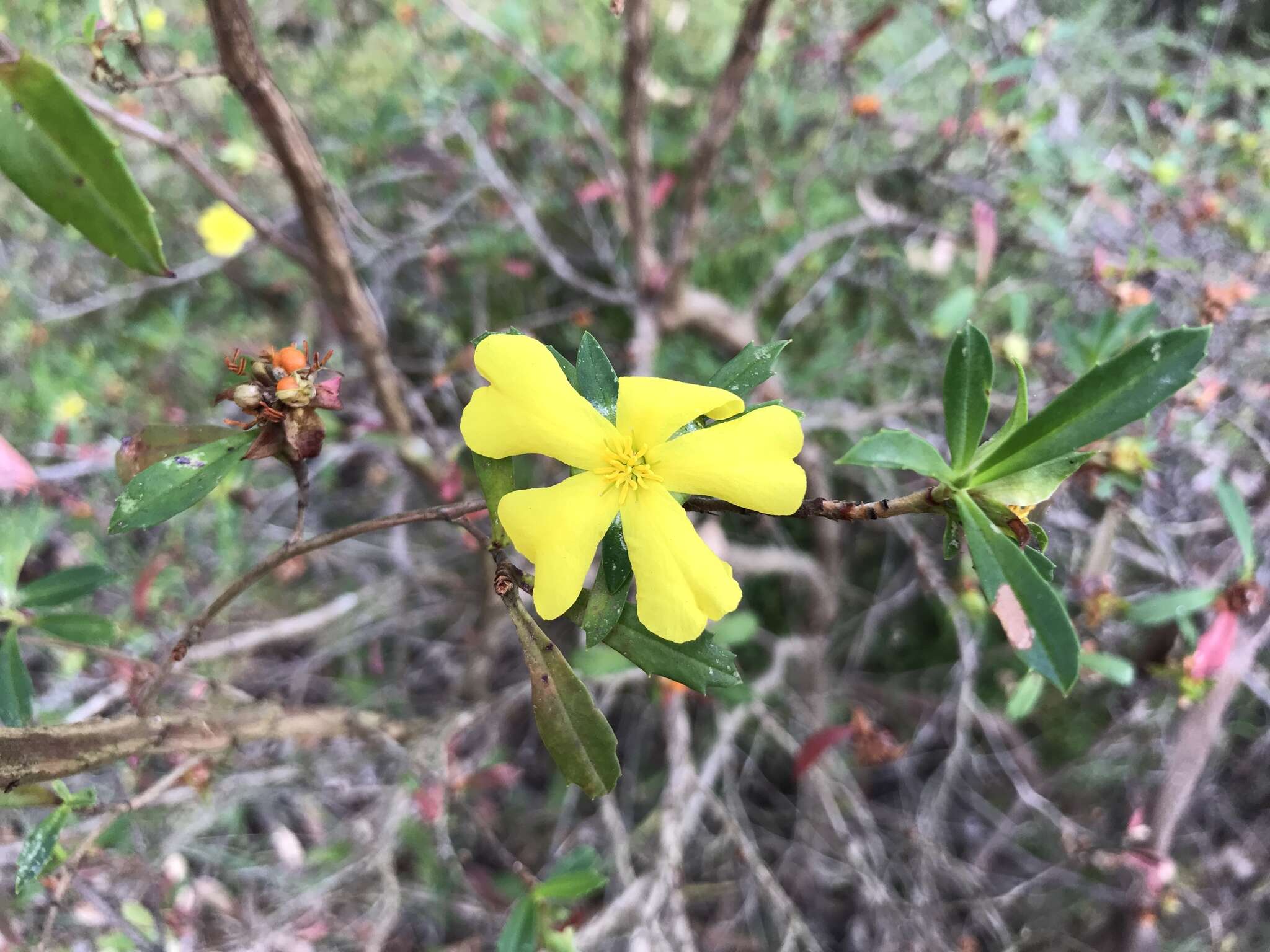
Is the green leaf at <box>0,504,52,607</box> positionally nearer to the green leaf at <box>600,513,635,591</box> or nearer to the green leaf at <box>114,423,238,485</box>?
the green leaf at <box>114,423,238,485</box>

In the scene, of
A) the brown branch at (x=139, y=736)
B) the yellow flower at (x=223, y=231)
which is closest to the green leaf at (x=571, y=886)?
the brown branch at (x=139, y=736)

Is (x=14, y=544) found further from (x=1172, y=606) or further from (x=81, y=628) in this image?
(x=1172, y=606)

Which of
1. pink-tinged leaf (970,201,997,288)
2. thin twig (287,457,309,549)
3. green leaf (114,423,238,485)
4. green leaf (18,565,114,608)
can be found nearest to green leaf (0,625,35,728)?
green leaf (18,565,114,608)

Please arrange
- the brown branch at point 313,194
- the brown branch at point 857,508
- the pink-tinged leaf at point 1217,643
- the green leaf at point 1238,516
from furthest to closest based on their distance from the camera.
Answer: the pink-tinged leaf at point 1217,643 → the green leaf at point 1238,516 → the brown branch at point 313,194 → the brown branch at point 857,508

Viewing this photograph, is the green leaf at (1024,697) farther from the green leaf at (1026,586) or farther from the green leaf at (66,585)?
the green leaf at (66,585)

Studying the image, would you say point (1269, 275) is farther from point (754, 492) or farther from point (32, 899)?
point (32, 899)
